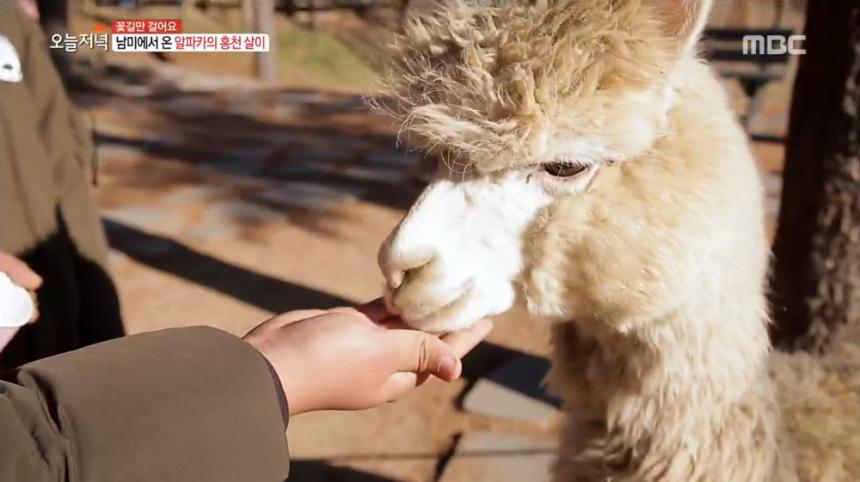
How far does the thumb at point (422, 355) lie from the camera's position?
55.5 inches

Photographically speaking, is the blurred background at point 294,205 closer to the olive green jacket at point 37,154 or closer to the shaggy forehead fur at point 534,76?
the shaggy forehead fur at point 534,76

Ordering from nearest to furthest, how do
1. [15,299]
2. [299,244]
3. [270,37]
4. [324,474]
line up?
[15,299]
[324,474]
[299,244]
[270,37]

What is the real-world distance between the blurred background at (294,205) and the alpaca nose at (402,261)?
231 millimetres

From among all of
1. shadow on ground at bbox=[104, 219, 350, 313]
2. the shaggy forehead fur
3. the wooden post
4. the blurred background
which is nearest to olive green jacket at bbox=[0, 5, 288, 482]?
the shaggy forehead fur

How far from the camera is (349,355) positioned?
4.33 feet

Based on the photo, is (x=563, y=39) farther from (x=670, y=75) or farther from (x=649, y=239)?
(x=649, y=239)

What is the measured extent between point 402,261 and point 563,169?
0.33m

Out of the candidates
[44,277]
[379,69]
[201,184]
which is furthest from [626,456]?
[201,184]

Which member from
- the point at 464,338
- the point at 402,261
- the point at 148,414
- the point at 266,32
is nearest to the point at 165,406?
the point at 148,414

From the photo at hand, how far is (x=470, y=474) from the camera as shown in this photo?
10.2ft

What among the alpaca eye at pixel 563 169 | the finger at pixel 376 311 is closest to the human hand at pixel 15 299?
the finger at pixel 376 311

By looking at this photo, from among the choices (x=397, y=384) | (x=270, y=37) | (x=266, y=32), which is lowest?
(x=270, y=37)

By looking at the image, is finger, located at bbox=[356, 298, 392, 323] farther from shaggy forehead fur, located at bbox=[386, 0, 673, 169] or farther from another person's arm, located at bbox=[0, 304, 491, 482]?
shaggy forehead fur, located at bbox=[386, 0, 673, 169]

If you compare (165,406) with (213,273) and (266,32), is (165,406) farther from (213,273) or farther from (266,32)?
(266,32)
